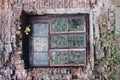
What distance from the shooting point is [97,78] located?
6.09 metres

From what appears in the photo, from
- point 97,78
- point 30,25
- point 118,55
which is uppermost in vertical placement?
point 30,25

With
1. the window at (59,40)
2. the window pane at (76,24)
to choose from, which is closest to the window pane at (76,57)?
the window at (59,40)

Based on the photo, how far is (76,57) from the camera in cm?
628

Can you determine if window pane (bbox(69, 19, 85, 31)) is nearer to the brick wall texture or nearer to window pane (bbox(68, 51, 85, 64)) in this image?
the brick wall texture

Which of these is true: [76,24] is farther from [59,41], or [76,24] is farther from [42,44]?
[42,44]

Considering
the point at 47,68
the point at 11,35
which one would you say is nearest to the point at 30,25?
the point at 11,35

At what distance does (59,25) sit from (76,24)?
11.5 inches

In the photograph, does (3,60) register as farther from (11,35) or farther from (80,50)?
(80,50)

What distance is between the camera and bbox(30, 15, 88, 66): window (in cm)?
628

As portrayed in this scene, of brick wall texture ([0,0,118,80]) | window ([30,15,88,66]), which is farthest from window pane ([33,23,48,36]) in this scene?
brick wall texture ([0,0,118,80])

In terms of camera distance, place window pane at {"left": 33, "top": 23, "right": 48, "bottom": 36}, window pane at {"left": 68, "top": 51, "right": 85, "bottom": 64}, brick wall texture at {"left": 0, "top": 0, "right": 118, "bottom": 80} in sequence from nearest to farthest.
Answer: brick wall texture at {"left": 0, "top": 0, "right": 118, "bottom": 80} → window pane at {"left": 68, "top": 51, "right": 85, "bottom": 64} → window pane at {"left": 33, "top": 23, "right": 48, "bottom": 36}

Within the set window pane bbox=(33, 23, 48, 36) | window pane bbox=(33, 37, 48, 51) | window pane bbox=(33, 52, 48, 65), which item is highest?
window pane bbox=(33, 23, 48, 36)

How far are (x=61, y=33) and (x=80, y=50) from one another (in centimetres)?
43

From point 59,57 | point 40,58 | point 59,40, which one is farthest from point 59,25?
point 40,58
